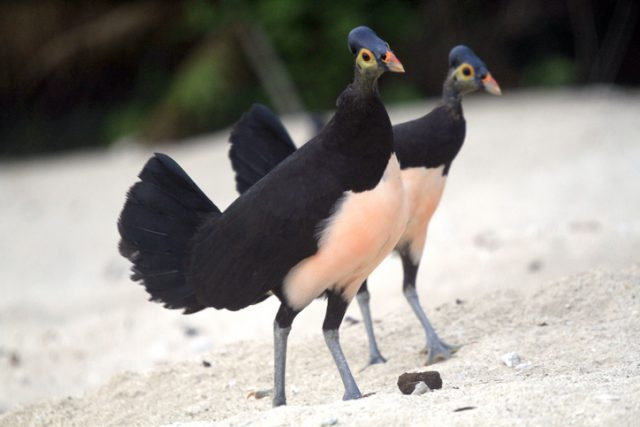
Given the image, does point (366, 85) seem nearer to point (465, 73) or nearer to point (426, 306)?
point (465, 73)

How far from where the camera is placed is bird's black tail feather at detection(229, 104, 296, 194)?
16.3 feet

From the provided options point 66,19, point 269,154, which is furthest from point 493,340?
point 66,19

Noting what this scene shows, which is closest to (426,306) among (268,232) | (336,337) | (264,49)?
(336,337)

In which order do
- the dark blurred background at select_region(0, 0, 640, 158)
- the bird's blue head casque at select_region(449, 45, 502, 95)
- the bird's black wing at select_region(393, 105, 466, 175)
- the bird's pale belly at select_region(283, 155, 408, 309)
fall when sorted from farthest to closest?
the dark blurred background at select_region(0, 0, 640, 158) → the bird's blue head casque at select_region(449, 45, 502, 95) → the bird's black wing at select_region(393, 105, 466, 175) → the bird's pale belly at select_region(283, 155, 408, 309)

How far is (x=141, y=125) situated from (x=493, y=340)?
10.3 meters

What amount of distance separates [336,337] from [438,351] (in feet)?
3.11

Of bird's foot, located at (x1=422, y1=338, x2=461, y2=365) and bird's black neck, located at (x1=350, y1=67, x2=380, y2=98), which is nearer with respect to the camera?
bird's black neck, located at (x1=350, y1=67, x2=380, y2=98)

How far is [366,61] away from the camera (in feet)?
12.7

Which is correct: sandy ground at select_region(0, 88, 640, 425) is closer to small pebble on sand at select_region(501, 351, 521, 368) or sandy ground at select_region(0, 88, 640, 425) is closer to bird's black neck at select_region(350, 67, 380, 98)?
small pebble on sand at select_region(501, 351, 521, 368)

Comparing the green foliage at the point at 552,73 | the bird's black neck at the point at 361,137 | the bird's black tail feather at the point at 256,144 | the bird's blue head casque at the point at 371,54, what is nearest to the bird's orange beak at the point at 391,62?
the bird's blue head casque at the point at 371,54

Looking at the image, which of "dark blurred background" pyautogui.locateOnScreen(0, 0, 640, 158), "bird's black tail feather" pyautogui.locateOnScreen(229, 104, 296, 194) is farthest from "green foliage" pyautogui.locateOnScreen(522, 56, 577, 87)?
"bird's black tail feather" pyautogui.locateOnScreen(229, 104, 296, 194)

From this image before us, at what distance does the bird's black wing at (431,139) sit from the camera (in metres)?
4.88

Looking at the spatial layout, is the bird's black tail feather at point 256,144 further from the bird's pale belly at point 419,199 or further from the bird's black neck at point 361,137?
the bird's black neck at point 361,137

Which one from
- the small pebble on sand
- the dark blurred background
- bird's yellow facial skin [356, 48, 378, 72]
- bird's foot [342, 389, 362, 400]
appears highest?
the dark blurred background
